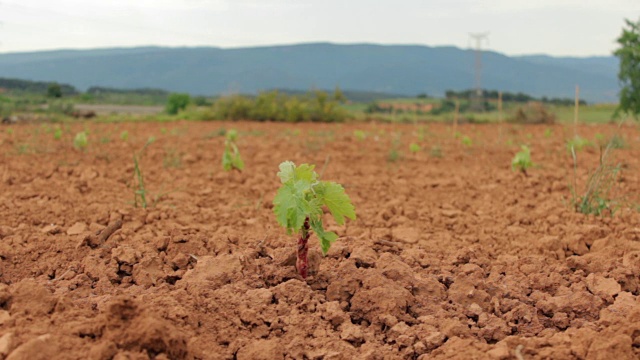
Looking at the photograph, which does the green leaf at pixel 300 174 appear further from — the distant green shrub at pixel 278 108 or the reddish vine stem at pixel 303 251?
the distant green shrub at pixel 278 108

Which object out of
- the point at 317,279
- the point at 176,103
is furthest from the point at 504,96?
the point at 317,279

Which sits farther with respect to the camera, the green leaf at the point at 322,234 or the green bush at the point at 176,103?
the green bush at the point at 176,103

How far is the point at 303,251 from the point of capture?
9.95 feet

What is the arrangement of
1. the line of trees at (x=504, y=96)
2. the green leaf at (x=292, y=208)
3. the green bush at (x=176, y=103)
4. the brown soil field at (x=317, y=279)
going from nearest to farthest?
1. the brown soil field at (x=317, y=279)
2. the green leaf at (x=292, y=208)
3. the green bush at (x=176, y=103)
4. the line of trees at (x=504, y=96)

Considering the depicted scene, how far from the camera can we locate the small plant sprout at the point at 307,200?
2.89 metres

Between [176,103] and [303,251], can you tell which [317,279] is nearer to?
[303,251]

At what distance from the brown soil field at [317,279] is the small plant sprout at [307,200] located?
0.60 ft

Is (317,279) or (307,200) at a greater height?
(307,200)

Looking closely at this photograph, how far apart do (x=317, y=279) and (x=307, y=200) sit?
0.39 m

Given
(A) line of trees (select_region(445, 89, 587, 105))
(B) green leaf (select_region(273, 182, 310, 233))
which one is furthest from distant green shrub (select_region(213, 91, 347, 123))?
(B) green leaf (select_region(273, 182, 310, 233))

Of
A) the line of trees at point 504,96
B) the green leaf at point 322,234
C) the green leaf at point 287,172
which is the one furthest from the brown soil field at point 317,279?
the line of trees at point 504,96

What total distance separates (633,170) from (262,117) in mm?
16287

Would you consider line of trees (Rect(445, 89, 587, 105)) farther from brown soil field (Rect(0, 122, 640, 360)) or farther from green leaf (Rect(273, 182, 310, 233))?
green leaf (Rect(273, 182, 310, 233))

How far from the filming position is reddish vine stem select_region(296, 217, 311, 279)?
299 centimetres
